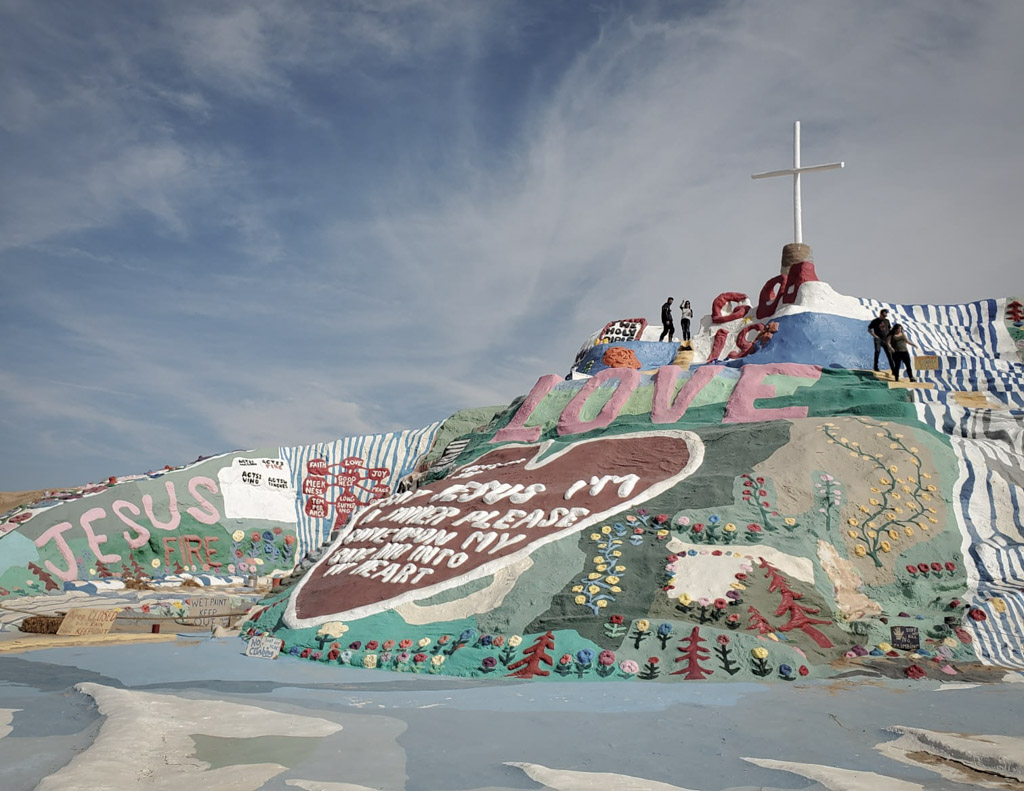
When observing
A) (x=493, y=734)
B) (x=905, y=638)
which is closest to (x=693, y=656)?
(x=905, y=638)

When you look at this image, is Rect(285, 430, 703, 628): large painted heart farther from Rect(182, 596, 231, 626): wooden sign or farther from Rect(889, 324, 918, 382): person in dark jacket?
Rect(889, 324, 918, 382): person in dark jacket

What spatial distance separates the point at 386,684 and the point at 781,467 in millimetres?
4941

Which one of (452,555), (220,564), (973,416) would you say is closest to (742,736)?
(452,555)

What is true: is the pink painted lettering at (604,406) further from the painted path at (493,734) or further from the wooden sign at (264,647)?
the painted path at (493,734)

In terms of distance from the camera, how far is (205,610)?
32.6 feet

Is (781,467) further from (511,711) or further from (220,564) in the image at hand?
(220,564)

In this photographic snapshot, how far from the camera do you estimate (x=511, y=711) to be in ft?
17.4

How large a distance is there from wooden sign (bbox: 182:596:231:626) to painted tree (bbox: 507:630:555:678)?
482cm

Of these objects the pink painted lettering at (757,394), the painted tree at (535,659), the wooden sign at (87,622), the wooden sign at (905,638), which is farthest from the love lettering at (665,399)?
the wooden sign at (87,622)

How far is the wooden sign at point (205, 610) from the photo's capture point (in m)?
9.85

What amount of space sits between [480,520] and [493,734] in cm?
473

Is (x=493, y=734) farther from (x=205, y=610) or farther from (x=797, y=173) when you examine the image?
(x=797, y=173)

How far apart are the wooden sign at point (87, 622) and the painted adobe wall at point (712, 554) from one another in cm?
205

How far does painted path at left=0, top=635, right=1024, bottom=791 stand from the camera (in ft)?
11.9
